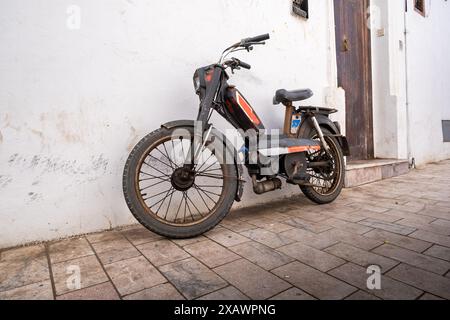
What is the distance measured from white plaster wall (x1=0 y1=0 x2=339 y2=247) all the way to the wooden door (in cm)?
266

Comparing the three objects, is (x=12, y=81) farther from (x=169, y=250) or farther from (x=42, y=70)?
(x=169, y=250)

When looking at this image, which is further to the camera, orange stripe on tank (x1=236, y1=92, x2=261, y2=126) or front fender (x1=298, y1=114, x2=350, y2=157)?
front fender (x1=298, y1=114, x2=350, y2=157)

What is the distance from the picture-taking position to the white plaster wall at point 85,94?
82.4 inches

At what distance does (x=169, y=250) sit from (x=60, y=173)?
112cm

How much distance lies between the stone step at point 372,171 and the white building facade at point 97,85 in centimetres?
102

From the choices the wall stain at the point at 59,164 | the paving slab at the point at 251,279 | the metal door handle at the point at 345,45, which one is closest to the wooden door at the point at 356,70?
the metal door handle at the point at 345,45

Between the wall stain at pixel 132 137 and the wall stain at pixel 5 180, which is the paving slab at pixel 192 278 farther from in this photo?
the wall stain at pixel 5 180

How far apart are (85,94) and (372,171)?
4.20m

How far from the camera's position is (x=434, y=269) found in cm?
164

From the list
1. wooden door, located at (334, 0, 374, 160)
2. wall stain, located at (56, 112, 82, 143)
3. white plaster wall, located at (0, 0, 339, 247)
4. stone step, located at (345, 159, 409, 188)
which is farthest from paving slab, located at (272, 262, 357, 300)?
wooden door, located at (334, 0, 374, 160)

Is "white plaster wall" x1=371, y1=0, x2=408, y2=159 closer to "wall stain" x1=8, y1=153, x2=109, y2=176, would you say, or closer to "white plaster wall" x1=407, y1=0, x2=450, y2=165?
"white plaster wall" x1=407, y1=0, x2=450, y2=165

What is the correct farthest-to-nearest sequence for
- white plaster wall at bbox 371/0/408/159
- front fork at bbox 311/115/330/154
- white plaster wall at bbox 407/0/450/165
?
white plaster wall at bbox 407/0/450/165, white plaster wall at bbox 371/0/408/159, front fork at bbox 311/115/330/154

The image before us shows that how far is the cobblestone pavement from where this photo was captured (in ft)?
4.80
